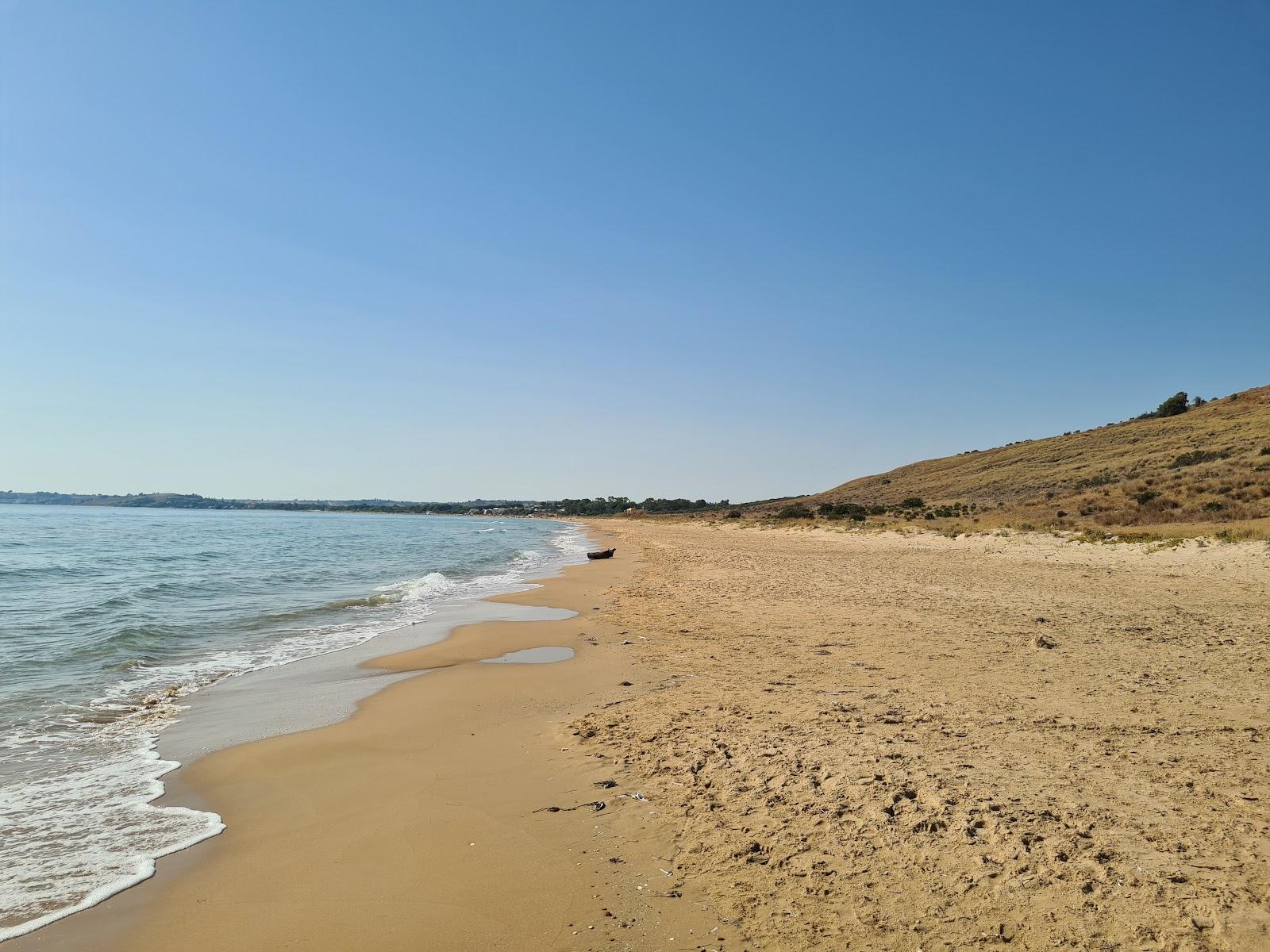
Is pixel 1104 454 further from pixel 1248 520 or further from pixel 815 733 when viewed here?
pixel 815 733

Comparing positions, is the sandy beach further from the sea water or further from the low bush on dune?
the low bush on dune

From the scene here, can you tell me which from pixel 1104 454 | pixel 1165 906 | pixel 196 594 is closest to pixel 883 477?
pixel 1104 454

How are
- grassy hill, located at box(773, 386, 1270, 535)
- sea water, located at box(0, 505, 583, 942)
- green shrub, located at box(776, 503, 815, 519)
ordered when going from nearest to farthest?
1. sea water, located at box(0, 505, 583, 942)
2. grassy hill, located at box(773, 386, 1270, 535)
3. green shrub, located at box(776, 503, 815, 519)

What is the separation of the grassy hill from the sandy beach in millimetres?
20520

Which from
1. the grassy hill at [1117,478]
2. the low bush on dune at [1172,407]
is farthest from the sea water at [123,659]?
the low bush on dune at [1172,407]

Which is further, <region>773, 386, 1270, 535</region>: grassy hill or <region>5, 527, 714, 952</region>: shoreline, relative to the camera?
<region>773, 386, 1270, 535</region>: grassy hill

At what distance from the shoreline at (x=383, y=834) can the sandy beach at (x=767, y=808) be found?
0.02 metres

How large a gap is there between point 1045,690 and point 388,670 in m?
9.47

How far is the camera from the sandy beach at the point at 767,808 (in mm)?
3527

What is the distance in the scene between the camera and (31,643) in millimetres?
12141

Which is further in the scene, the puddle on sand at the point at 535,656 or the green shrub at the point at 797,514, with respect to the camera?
the green shrub at the point at 797,514

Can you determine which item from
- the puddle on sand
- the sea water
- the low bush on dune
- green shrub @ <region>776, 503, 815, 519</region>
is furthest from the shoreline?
the low bush on dune

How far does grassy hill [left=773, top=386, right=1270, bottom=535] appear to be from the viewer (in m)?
28.8

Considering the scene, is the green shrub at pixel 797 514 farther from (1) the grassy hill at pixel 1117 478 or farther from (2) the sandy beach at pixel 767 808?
(2) the sandy beach at pixel 767 808
